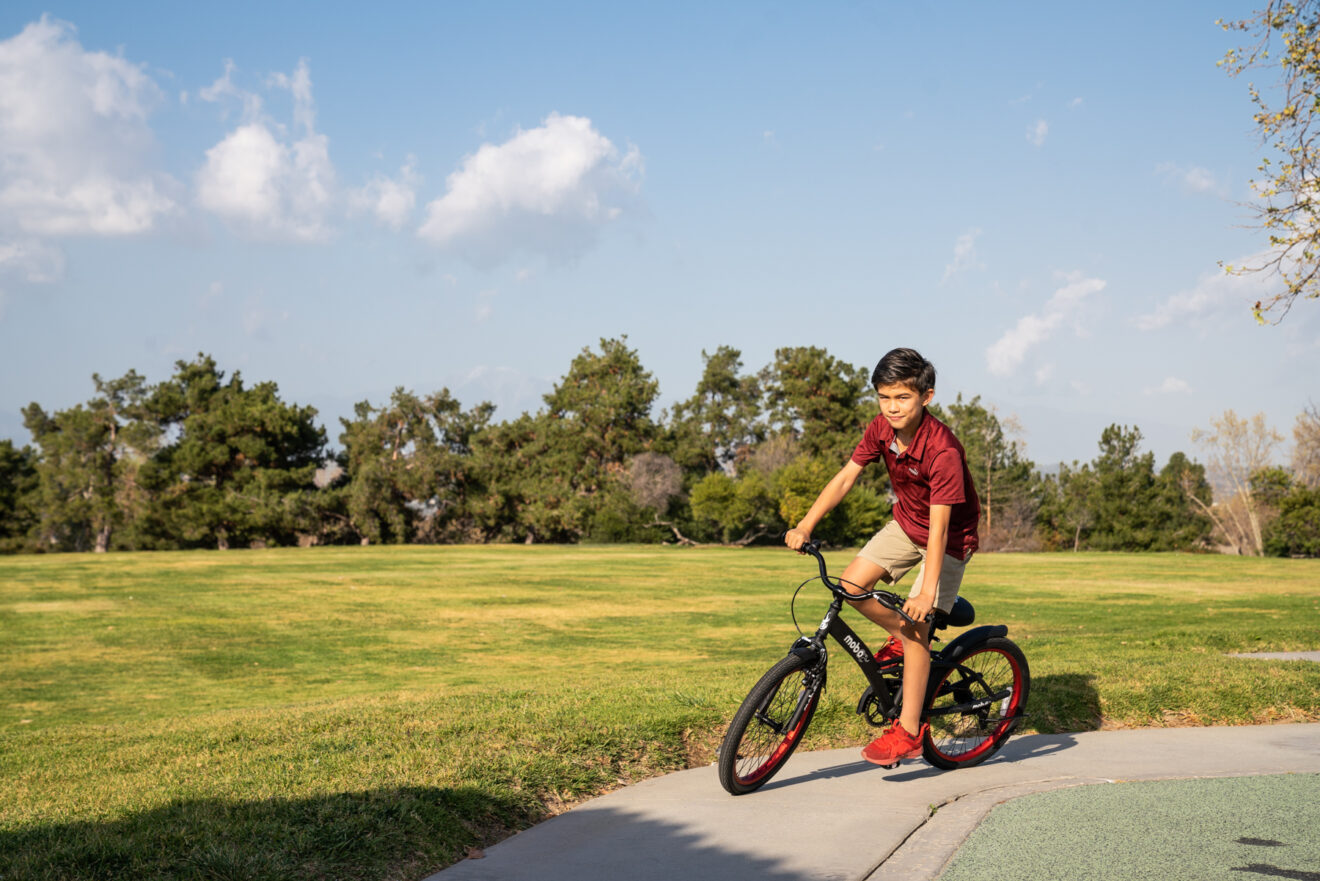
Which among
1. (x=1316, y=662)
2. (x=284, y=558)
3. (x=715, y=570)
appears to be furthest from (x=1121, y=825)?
(x=284, y=558)

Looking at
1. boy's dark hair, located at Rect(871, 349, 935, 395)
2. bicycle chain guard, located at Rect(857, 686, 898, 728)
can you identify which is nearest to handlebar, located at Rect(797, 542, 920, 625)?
bicycle chain guard, located at Rect(857, 686, 898, 728)

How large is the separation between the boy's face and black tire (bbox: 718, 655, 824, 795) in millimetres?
1330

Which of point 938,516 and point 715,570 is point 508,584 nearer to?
point 715,570

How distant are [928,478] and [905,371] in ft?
1.84

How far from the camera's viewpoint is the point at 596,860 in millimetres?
4199

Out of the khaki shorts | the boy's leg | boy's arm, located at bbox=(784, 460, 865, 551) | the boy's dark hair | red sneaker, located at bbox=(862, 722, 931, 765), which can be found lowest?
red sneaker, located at bbox=(862, 722, 931, 765)

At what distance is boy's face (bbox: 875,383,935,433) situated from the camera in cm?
508

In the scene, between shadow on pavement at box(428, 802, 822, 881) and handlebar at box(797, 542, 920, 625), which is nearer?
shadow on pavement at box(428, 802, 822, 881)

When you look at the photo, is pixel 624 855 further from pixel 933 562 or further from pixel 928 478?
pixel 928 478

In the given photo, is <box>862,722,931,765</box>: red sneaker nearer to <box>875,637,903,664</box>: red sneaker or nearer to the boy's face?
<box>875,637,903,664</box>: red sneaker

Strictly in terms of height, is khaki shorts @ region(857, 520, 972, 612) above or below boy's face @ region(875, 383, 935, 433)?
below

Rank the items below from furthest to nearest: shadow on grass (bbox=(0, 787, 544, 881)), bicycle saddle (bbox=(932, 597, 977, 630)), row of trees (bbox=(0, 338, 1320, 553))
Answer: row of trees (bbox=(0, 338, 1320, 553)), bicycle saddle (bbox=(932, 597, 977, 630)), shadow on grass (bbox=(0, 787, 544, 881))

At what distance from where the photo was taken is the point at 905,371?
5.12 metres

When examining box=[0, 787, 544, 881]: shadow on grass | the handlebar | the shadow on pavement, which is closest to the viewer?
box=[0, 787, 544, 881]: shadow on grass
